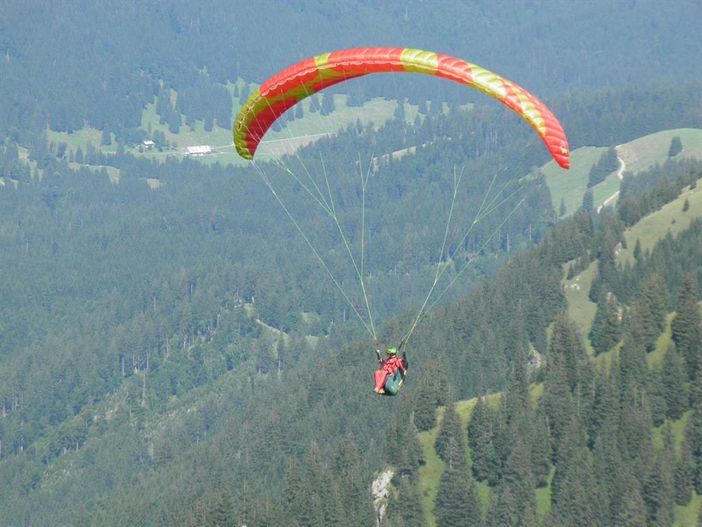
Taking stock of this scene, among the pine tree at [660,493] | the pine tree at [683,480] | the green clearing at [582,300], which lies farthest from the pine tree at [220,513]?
the green clearing at [582,300]

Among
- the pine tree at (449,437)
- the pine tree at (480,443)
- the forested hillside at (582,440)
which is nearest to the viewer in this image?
the forested hillside at (582,440)

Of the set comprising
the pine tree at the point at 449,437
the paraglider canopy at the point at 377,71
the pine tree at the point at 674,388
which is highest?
the paraglider canopy at the point at 377,71

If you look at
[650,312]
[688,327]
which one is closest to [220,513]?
[650,312]

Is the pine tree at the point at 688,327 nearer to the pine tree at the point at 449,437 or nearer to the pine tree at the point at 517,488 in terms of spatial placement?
the pine tree at the point at 517,488

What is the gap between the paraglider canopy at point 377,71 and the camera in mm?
68375

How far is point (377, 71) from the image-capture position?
7181 cm

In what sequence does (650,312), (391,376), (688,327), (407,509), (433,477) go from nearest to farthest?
(391,376) → (407,509) → (433,477) → (688,327) → (650,312)

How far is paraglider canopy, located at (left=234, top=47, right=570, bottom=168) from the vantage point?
68375 mm

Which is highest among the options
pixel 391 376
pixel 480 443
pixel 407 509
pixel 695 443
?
pixel 391 376

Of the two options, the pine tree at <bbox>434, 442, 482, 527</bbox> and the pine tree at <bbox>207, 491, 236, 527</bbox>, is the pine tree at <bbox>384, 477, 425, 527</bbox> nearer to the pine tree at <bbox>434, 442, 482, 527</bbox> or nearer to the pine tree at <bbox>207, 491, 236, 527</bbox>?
the pine tree at <bbox>434, 442, 482, 527</bbox>

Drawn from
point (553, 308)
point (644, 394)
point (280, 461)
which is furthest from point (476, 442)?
point (553, 308)

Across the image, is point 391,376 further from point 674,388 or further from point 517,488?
point 674,388

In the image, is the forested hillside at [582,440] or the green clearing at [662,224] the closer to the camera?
the forested hillside at [582,440]

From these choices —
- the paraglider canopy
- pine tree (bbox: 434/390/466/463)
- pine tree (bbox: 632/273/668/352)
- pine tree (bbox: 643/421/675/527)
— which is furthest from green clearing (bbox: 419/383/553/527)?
the paraglider canopy
